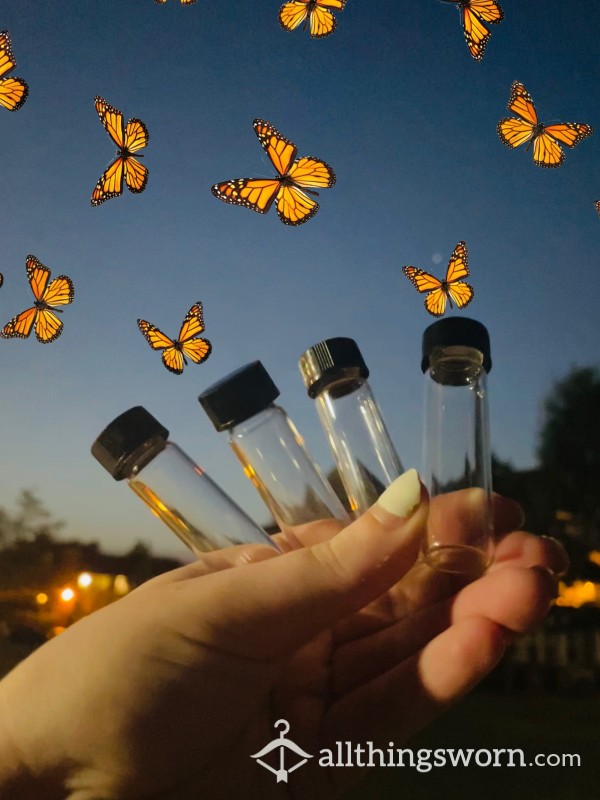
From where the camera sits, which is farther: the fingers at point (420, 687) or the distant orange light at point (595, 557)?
the distant orange light at point (595, 557)

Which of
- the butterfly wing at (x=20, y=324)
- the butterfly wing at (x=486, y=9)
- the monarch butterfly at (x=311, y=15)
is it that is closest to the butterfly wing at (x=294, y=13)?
the monarch butterfly at (x=311, y=15)

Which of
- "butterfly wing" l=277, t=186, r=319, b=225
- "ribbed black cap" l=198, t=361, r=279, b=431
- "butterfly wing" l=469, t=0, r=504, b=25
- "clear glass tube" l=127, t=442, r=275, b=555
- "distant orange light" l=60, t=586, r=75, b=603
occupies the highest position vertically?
"butterfly wing" l=469, t=0, r=504, b=25

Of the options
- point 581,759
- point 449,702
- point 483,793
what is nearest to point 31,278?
point 449,702

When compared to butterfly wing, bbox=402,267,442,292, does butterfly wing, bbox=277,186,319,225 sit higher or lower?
higher

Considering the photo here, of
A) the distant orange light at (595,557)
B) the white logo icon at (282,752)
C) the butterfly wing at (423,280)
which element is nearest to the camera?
the white logo icon at (282,752)

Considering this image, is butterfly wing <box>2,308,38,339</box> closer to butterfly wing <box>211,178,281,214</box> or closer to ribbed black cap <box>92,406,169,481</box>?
butterfly wing <box>211,178,281,214</box>

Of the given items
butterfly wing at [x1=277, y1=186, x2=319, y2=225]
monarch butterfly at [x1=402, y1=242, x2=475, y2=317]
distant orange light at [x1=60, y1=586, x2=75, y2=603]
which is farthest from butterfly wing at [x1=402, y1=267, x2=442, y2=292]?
distant orange light at [x1=60, y1=586, x2=75, y2=603]

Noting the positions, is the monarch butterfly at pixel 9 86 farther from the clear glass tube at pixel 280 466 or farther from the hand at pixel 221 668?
the hand at pixel 221 668
